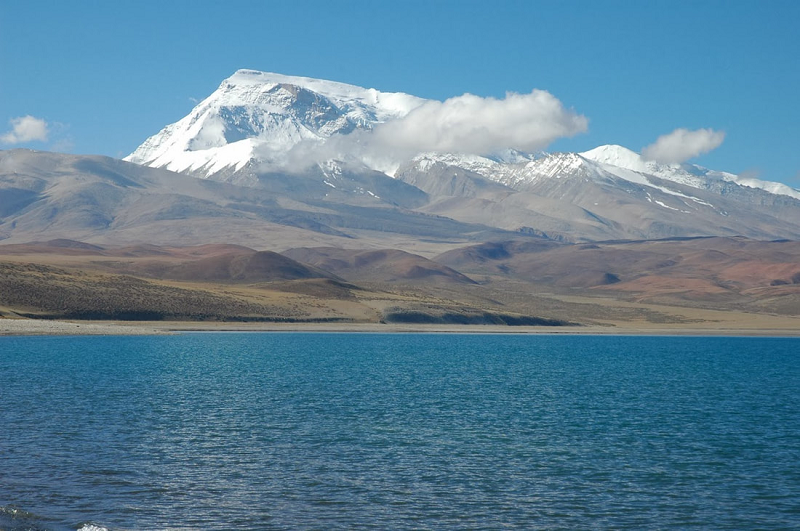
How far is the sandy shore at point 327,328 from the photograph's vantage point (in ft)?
380

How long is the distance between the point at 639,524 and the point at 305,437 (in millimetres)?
17959

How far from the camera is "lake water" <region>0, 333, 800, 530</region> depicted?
30.4 meters

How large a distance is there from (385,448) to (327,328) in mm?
110491

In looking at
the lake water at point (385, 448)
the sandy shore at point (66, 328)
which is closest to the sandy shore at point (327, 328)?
the sandy shore at point (66, 328)

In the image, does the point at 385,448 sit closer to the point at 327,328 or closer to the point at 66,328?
the point at 66,328

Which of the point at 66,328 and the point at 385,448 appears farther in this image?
the point at 66,328

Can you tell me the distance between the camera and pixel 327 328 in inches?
5935

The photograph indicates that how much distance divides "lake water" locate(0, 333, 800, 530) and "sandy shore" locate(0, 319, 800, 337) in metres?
36.2

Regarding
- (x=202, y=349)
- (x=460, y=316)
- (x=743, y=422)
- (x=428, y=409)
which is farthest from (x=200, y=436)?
(x=460, y=316)

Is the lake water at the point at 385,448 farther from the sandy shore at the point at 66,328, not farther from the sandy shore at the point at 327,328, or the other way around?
the sandy shore at the point at 327,328

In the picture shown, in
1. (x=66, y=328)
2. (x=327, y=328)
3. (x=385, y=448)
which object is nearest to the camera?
(x=385, y=448)

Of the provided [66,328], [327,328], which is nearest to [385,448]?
[66,328]

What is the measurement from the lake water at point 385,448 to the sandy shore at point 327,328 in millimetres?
36154

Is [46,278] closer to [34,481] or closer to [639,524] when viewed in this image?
[34,481]
